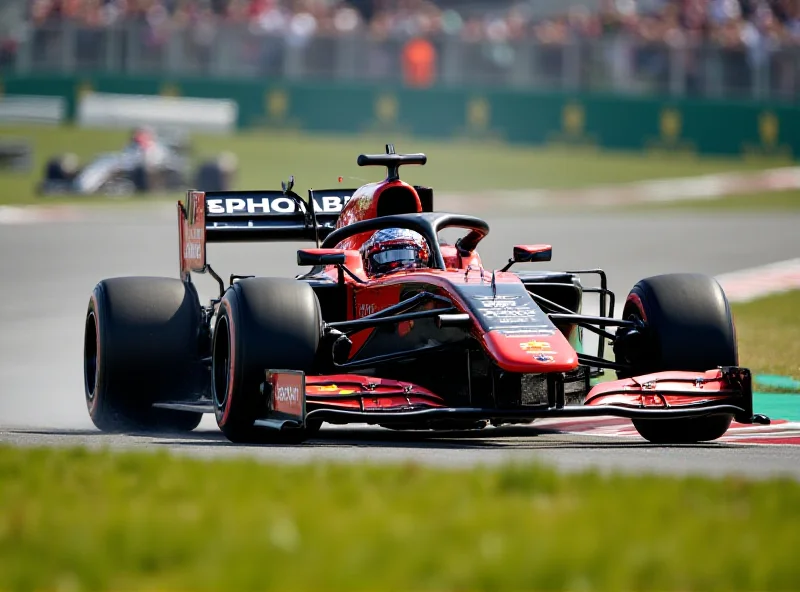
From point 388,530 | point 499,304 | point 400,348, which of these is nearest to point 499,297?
point 499,304

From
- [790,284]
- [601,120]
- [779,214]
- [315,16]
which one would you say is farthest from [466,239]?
[315,16]

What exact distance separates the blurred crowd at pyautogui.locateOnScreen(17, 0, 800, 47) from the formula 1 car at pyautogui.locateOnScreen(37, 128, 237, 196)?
8.02 metres

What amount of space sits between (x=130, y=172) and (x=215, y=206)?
21.4 meters

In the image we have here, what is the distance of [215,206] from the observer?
12.0m

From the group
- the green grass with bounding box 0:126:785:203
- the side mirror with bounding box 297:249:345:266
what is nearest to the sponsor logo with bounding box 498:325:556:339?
the side mirror with bounding box 297:249:345:266

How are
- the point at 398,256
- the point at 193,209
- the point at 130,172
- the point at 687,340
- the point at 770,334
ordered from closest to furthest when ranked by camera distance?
the point at 687,340 < the point at 398,256 < the point at 193,209 < the point at 770,334 < the point at 130,172

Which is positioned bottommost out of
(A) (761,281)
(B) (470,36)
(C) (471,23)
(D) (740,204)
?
(A) (761,281)

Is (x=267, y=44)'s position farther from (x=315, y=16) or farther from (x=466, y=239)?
(x=466, y=239)

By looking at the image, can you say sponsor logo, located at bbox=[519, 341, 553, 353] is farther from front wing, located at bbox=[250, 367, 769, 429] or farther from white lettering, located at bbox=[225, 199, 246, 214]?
white lettering, located at bbox=[225, 199, 246, 214]

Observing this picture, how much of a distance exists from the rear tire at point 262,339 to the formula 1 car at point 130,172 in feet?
73.0

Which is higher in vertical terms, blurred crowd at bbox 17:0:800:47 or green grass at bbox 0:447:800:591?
blurred crowd at bbox 17:0:800:47

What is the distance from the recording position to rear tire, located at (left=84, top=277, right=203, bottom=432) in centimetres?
1051

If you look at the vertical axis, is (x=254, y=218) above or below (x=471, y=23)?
below

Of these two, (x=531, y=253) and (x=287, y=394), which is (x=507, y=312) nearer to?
(x=287, y=394)
